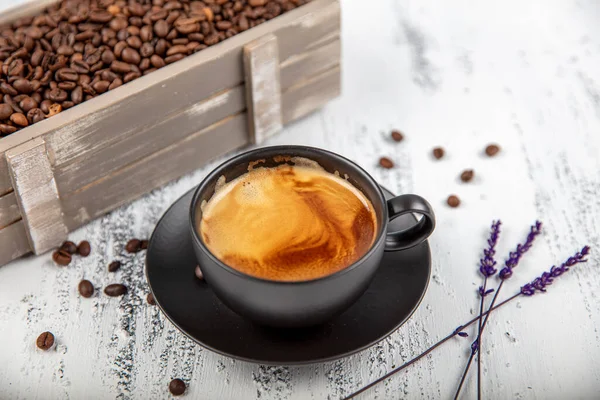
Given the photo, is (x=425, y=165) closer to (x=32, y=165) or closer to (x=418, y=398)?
(x=418, y=398)

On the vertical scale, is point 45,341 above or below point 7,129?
below

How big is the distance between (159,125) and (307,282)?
66cm

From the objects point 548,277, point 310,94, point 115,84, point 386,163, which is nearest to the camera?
point 548,277

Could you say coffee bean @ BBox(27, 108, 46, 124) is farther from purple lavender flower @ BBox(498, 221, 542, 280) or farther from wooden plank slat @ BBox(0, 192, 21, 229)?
purple lavender flower @ BBox(498, 221, 542, 280)

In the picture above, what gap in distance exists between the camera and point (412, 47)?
2.33 metres

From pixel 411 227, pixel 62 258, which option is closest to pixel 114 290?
pixel 62 258

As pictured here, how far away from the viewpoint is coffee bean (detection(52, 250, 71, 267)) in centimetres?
171

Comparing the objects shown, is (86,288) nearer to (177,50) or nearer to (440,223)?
(177,50)

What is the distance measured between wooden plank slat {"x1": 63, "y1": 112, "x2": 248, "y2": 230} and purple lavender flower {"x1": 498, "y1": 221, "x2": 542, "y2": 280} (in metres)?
0.71

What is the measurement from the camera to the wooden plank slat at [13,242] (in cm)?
167

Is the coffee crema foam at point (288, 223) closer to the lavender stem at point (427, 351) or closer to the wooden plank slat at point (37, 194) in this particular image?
the lavender stem at point (427, 351)

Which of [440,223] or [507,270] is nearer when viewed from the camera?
[507,270]

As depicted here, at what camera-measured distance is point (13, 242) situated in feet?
5.56

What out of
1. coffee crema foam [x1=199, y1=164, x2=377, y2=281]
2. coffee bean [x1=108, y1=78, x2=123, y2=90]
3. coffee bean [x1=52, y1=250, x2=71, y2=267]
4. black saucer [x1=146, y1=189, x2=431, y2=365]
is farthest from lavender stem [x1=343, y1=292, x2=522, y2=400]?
coffee bean [x1=108, y1=78, x2=123, y2=90]
